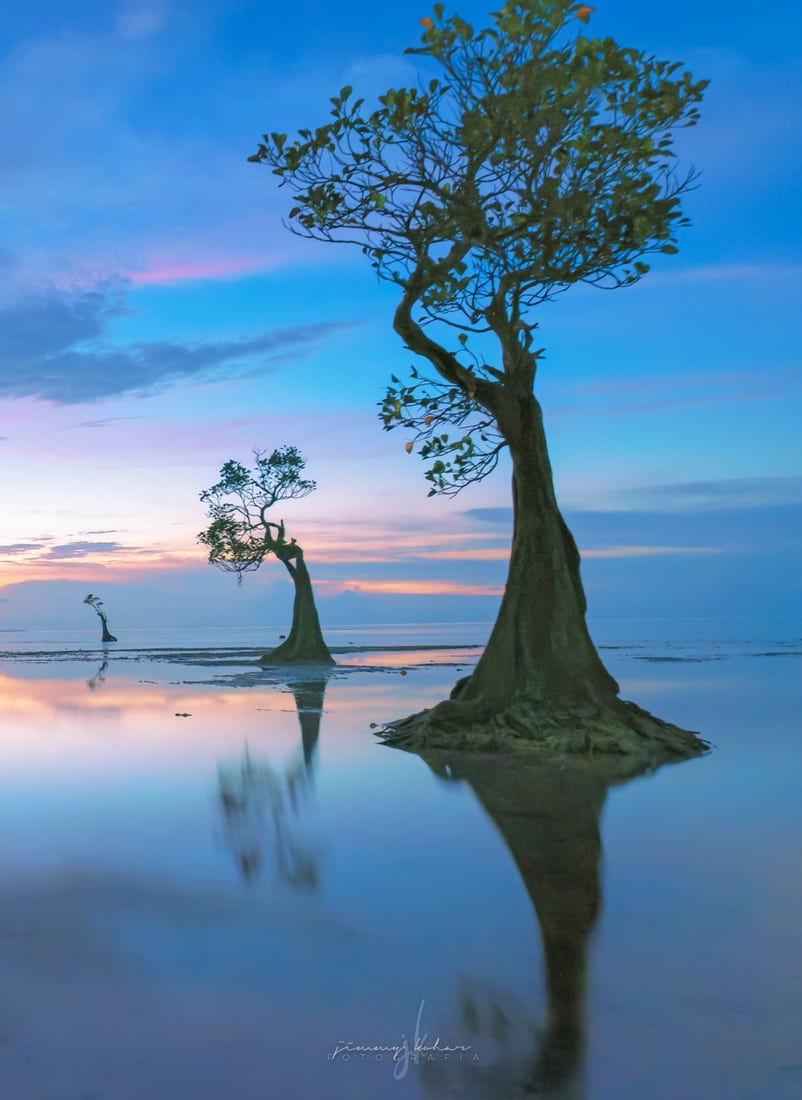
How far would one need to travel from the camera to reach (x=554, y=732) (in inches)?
676

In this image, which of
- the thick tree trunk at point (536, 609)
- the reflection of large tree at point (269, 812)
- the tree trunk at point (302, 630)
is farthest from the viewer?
the tree trunk at point (302, 630)

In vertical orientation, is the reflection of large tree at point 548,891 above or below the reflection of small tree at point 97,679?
above

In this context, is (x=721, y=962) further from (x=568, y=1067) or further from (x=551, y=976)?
(x=568, y=1067)

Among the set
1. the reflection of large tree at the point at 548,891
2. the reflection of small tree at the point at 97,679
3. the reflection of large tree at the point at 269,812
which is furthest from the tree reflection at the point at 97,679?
the reflection of large tree at the point at 548,891

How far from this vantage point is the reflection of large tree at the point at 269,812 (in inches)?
362

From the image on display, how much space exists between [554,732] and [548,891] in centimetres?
907

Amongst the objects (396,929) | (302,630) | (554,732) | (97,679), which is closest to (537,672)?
(554,732)

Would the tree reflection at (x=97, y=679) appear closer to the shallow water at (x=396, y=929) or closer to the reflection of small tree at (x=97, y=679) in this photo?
the reflection of small tree at (x=97, y=679)

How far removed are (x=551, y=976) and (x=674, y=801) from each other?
6.98 meters

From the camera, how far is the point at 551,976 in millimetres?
6180

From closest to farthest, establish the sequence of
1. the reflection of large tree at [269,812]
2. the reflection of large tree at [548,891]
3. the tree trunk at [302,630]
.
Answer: the reflection of large tree at [548,891] < the reflection of large tree at [269,812] < the tree trunk at [302,630]

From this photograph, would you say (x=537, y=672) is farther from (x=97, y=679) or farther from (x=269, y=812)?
(x=97, y=679)

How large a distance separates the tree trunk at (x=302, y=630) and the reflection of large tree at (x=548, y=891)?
32.2 meters

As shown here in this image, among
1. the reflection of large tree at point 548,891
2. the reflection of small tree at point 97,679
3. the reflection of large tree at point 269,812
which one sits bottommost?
the reflection of small tree at point 97,679
